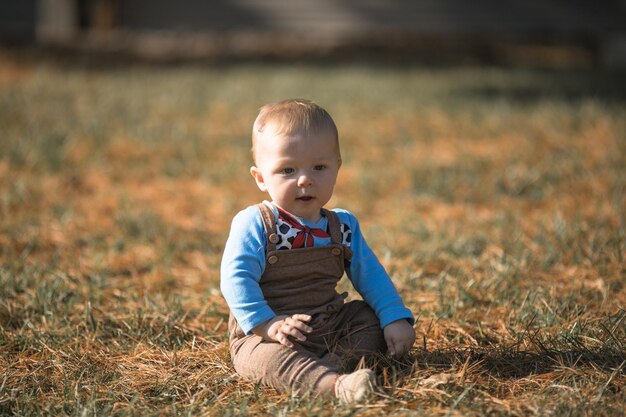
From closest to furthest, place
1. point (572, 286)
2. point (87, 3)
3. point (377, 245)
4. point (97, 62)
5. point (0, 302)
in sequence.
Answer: point (0, 302) → point (572, 286) → point (377, 245) → point (97, 62) → point (87, 3)

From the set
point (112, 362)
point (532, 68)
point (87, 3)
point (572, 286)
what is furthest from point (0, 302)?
point (87, 3)

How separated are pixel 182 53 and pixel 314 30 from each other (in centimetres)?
269

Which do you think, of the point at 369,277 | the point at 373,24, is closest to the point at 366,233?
the point at 369,277

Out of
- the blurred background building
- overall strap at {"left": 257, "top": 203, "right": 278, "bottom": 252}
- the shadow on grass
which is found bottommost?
the shadow on grass

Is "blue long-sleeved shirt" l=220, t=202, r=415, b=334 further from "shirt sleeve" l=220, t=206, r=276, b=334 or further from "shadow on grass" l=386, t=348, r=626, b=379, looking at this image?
"shadow on grass" l=386, t=348, r=626, b=379

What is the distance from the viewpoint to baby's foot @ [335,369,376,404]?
2.23 metres

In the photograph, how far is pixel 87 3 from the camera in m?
13.7

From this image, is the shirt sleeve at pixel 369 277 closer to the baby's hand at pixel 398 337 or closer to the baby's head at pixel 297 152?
the baby's hand at pixel 398 337

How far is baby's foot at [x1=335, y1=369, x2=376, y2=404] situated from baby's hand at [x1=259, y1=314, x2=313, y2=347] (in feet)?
0.61

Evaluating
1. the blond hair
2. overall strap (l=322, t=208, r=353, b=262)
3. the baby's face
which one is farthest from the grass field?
the blond hair

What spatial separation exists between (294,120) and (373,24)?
12.2 meters

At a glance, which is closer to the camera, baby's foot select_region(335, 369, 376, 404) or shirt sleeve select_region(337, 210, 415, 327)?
baby's foot select_region(335, 369, 376, 404)

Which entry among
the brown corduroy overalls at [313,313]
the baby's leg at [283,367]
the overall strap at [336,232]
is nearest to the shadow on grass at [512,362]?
the brown corduroy overalls at [313,313]

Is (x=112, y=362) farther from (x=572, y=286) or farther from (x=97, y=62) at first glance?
(x=97, y=62)
